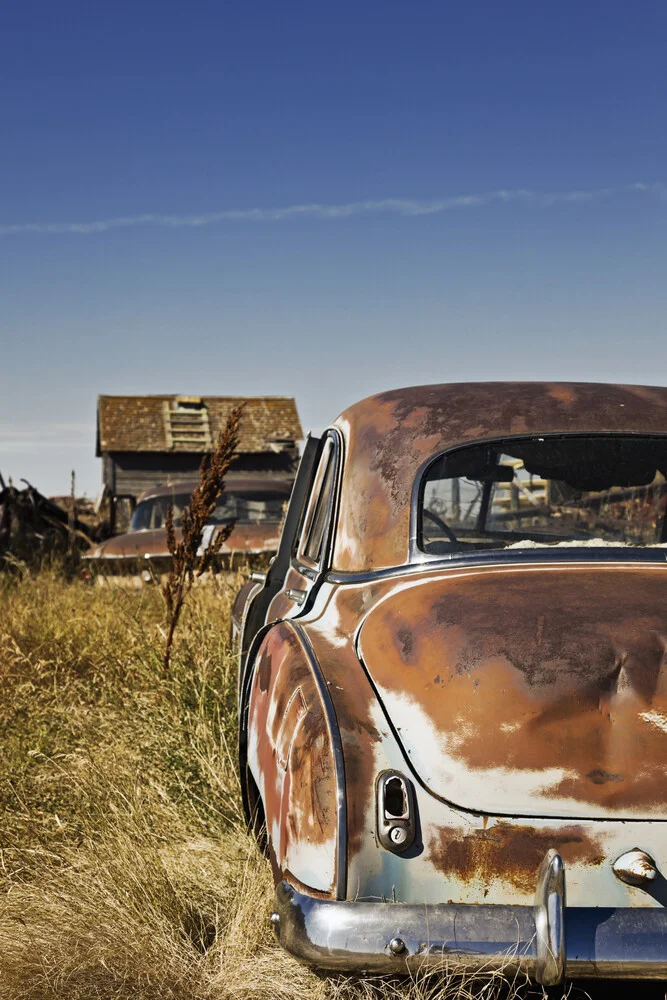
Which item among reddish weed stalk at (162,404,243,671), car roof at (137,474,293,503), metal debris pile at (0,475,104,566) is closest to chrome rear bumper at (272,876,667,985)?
reddish weed stalk at (162,404,243,671)

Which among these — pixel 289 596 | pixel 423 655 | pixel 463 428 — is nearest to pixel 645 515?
pixel 463 428

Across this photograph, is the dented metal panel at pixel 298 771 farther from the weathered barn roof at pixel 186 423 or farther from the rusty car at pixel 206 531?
the weathered barn roof at pixel 186 423

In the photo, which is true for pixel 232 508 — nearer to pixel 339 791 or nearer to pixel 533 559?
pixel 533 559

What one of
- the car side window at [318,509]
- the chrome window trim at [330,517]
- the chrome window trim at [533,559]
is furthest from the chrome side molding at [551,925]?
the car side window at [318,509]

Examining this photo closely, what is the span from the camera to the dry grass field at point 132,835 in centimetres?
249

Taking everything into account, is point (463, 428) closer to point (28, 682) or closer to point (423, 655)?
point (423, 655)

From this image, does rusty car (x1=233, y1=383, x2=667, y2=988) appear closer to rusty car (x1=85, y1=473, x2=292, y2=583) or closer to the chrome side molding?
the chrome side molding

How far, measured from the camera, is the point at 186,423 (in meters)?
29.0

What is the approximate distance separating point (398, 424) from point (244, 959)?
157 cm

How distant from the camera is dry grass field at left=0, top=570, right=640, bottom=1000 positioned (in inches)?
98.2

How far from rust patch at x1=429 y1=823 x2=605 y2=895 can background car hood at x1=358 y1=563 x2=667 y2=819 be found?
4 centimetres

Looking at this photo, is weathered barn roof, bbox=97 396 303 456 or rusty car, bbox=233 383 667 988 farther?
weathered barn roof, bbox=97 396 303 456

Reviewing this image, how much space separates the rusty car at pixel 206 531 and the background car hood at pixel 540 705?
444 centimetres

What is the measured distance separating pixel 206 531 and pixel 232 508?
2.97ft
